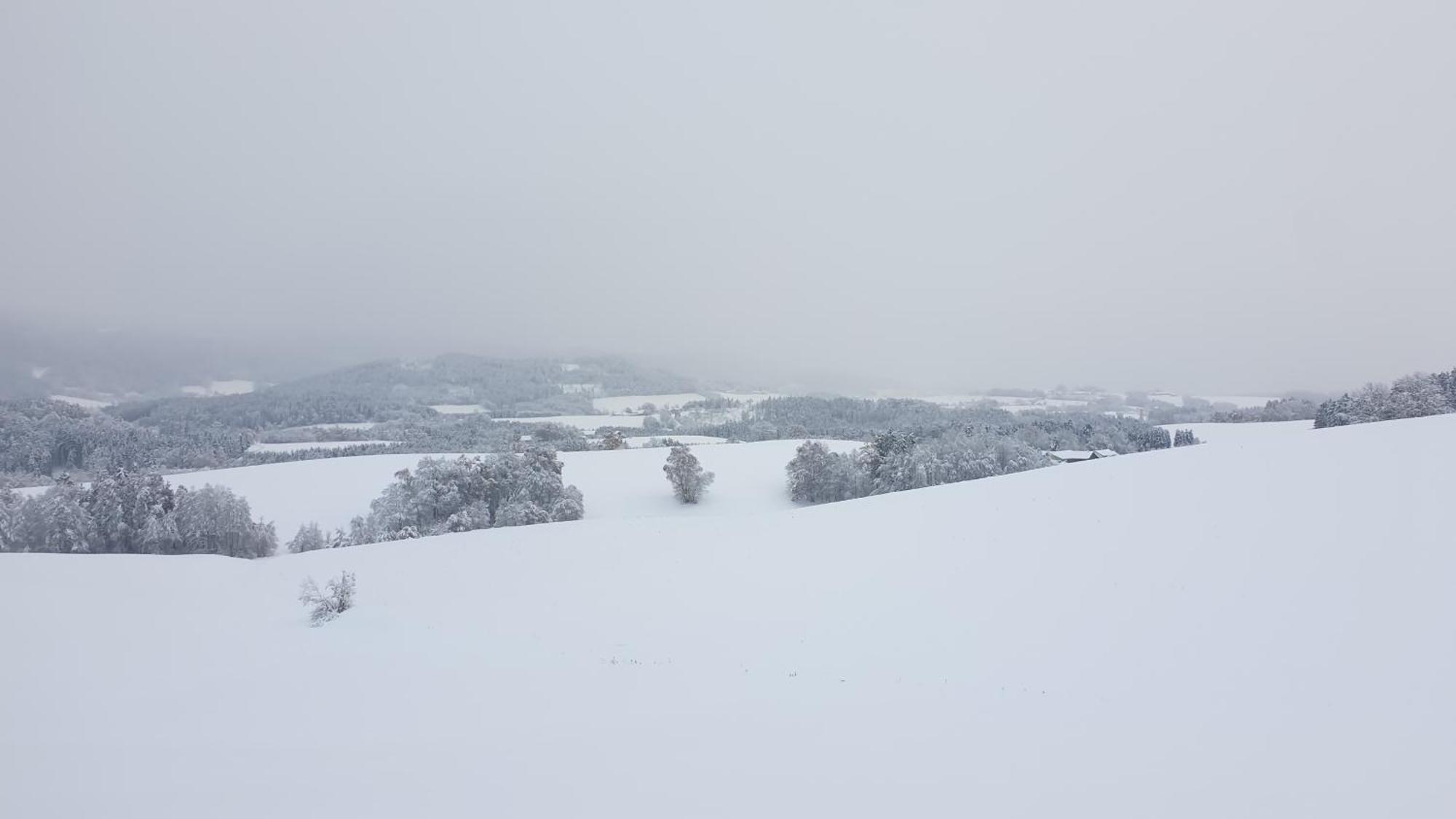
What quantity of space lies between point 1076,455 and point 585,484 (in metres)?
44.1

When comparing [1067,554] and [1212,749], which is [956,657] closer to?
[1212,749]

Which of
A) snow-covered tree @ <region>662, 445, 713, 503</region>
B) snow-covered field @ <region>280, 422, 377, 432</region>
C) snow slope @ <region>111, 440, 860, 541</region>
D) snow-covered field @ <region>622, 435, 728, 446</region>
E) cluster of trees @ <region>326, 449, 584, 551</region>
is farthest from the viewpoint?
snow-covered field @ <region>280, 422, 377, 432</region>

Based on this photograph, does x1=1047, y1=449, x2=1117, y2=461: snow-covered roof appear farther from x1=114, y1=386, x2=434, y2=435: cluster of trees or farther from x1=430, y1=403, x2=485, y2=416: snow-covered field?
x1=430, y1=403, x2=485, y2=416: snow-covered field

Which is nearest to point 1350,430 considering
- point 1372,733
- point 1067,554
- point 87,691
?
point 1067,554

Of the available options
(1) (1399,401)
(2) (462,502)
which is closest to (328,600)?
(2) (462,502)

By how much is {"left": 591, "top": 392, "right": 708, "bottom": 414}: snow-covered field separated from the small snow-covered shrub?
120 m

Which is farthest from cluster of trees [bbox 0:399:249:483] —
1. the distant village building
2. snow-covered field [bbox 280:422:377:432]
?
the distant village building

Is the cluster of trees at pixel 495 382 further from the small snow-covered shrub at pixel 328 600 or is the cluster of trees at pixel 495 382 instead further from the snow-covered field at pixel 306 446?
the small snow-covered shrub at pixel 328 600

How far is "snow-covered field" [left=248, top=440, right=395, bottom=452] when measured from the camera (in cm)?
7856

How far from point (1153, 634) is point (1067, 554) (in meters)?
4.50

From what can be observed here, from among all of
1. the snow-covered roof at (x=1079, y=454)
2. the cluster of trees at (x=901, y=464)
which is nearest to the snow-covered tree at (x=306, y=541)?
the cluster of trees at (x=901, y=464)

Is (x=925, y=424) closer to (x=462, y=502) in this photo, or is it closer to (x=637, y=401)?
(x=462, y=502)

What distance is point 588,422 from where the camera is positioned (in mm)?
115438

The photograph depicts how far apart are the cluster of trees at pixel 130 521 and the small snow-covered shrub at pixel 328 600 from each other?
22.4 meters
